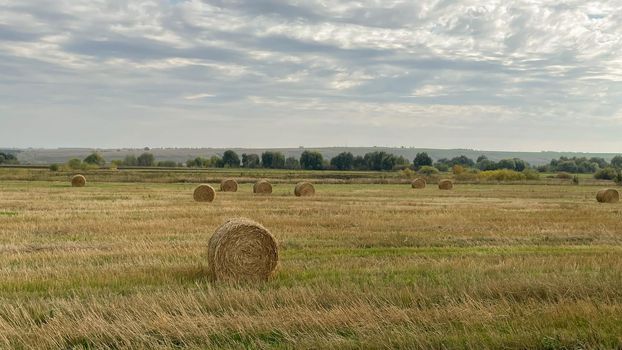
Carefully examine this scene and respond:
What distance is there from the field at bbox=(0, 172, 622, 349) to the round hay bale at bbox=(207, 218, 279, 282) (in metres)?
0.34

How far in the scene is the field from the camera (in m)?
7.59

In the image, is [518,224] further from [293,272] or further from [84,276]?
[84,276]

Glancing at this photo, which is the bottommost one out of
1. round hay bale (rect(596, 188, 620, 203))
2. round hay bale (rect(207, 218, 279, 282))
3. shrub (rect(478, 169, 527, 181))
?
shrub (rect(478, 169, 527, 181))

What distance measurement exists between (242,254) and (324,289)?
10.4 feet

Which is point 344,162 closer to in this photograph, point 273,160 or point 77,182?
point 273,160

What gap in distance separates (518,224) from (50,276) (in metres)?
16.0

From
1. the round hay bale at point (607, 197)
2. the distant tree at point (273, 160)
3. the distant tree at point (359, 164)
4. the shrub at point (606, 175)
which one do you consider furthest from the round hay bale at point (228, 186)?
the distant tree at point (273, 160)

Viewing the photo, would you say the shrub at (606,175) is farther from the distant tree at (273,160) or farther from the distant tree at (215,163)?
the distant tree at (215,163)

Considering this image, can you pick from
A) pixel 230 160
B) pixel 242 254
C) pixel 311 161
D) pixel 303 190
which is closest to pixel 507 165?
pixel 311 161

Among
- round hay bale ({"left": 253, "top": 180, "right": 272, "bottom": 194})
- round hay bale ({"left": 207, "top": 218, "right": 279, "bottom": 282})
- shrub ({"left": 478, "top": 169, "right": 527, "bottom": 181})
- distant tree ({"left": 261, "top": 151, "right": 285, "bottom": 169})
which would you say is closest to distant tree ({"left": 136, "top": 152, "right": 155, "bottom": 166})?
distant tree ({"left": 261, "top": 151, "right": 285, "bottom": 169})

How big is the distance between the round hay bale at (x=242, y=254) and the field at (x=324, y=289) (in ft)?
1.12

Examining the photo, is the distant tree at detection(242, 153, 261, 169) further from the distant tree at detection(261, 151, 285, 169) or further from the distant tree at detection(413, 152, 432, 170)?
the distant tree at detection(413, 152, 432, 170)

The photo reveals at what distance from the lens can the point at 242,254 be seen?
1261 centimetres

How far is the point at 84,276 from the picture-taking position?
11.8 m
